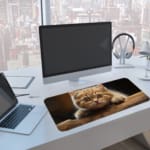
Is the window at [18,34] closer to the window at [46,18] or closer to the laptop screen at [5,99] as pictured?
the window at [46,18]

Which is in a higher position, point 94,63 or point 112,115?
point 94,63

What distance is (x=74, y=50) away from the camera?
169 centimetres

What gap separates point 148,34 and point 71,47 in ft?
6.67

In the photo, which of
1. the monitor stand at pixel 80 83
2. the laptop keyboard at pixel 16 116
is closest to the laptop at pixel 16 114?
the laptop keyboard at pixel 16 116

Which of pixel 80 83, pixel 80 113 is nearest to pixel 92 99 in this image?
pixel 80 113

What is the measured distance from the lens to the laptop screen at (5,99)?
1.32m

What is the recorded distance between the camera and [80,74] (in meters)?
1.75

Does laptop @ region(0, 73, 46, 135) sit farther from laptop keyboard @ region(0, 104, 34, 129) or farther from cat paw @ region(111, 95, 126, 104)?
cat paw @ region(111, 95, 126, 104)

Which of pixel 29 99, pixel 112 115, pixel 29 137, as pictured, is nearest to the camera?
pixel 29 137

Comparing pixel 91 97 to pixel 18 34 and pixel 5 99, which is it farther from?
pixel 18 34

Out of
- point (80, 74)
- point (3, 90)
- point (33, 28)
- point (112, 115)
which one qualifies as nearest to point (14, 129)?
point (3, 90)

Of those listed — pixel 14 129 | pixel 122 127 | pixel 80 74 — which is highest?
pixel 80 74

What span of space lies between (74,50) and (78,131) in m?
0.65

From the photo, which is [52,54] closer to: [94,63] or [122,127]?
[94,63]
